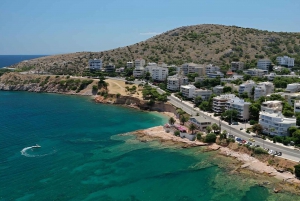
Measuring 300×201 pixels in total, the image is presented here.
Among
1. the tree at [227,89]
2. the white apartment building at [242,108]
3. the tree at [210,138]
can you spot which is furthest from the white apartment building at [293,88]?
the tree at [210,138]

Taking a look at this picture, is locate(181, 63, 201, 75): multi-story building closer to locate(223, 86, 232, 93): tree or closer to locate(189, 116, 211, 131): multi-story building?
locate(223, 86, 232, 93): tree

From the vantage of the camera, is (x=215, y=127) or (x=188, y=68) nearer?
(x=215, y=127)

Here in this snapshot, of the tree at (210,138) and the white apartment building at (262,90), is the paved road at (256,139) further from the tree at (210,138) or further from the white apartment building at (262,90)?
the white apartment building at (262,90)

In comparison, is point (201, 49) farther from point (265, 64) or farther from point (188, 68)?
point (265, 64)

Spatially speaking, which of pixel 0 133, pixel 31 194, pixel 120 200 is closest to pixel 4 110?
pixel 0 133

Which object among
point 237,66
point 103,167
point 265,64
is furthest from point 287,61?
point 103,167

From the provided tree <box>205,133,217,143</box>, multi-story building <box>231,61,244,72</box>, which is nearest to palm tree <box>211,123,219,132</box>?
tree <box>205,133,217,143</box>
